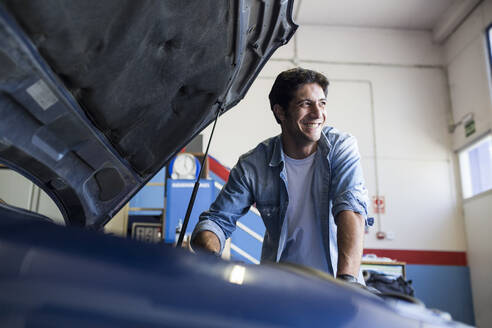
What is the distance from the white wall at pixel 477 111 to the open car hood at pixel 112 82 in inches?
236

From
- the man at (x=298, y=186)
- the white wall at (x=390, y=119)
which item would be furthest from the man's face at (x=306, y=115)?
the white wall at (x=390, y=119)

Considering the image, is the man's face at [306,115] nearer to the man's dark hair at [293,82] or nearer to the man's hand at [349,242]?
the man's dark hair at [293,82]

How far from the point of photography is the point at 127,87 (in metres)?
1.34

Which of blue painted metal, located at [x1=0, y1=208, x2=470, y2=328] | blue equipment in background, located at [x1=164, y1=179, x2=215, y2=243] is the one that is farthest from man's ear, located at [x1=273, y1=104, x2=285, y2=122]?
blue equipment in background, located at [x1=164, y1=179, x2=215, y2=243]

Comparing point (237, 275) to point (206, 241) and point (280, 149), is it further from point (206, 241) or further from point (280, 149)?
point (280, 149)

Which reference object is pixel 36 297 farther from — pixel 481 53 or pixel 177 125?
pixel 481 53

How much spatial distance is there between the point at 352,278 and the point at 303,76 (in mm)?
962

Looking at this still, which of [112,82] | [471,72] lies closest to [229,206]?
[112,82]

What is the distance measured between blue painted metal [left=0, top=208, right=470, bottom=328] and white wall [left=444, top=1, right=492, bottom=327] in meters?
6.64

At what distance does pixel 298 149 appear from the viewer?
2.06 m

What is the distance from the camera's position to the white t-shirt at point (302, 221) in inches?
73.2

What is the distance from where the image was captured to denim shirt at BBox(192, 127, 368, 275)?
183 centimetres

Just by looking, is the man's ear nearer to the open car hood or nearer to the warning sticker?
the open car hood

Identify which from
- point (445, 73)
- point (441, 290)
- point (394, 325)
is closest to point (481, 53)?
point (445, 73)
